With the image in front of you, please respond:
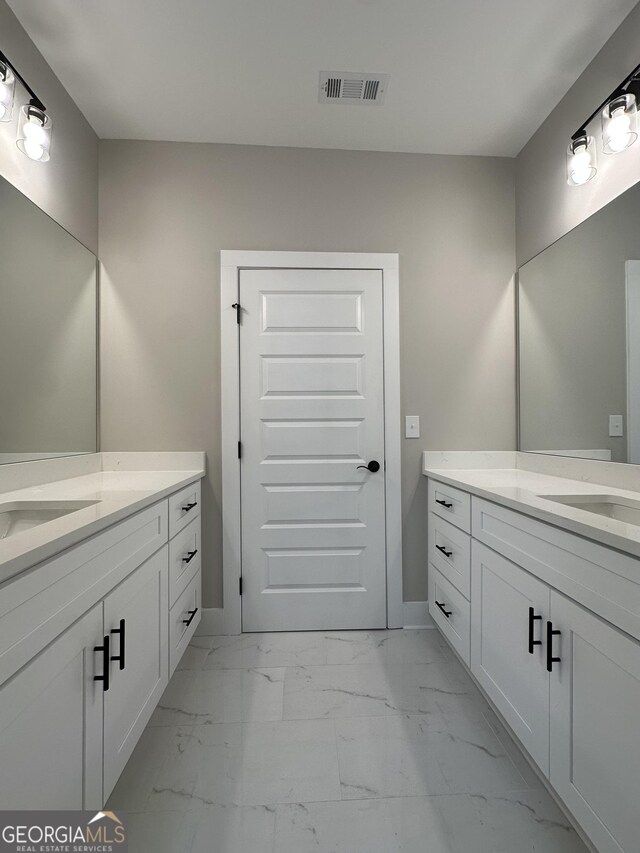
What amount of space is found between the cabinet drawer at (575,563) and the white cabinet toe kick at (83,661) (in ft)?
3.92

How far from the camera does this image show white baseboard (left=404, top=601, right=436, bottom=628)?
238 centimetres

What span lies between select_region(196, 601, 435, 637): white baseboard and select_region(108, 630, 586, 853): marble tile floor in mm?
264

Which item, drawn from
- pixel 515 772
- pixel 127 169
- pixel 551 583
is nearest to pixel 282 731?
pixel 515 772

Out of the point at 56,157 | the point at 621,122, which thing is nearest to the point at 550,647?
the point at 621,122

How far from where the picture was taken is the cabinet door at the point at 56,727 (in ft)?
2.47

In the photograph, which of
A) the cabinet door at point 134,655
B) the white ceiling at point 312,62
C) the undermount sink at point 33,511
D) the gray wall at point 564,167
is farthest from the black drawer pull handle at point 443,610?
the white ceiling at point 312,62

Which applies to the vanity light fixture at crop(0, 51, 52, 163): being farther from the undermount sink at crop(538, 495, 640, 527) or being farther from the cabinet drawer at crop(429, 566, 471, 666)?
the cabinet drawer at crop(429, 566, 471, 666)

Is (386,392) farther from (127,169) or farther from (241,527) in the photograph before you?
(127,169)

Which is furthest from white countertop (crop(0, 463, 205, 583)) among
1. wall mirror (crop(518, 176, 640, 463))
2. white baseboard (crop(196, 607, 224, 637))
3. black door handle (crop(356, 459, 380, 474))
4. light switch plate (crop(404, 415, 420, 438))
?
wall mirror (crop(518, 176, 640, 463))

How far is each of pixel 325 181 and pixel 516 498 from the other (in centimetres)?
198

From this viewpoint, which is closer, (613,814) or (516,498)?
(613,814)

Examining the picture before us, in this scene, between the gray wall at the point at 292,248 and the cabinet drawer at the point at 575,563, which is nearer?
the cabinet drawer at the point at 575,563

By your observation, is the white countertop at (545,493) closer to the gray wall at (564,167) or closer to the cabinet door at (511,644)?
the cabinet door at (511,644)

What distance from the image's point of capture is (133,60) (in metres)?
1.81
